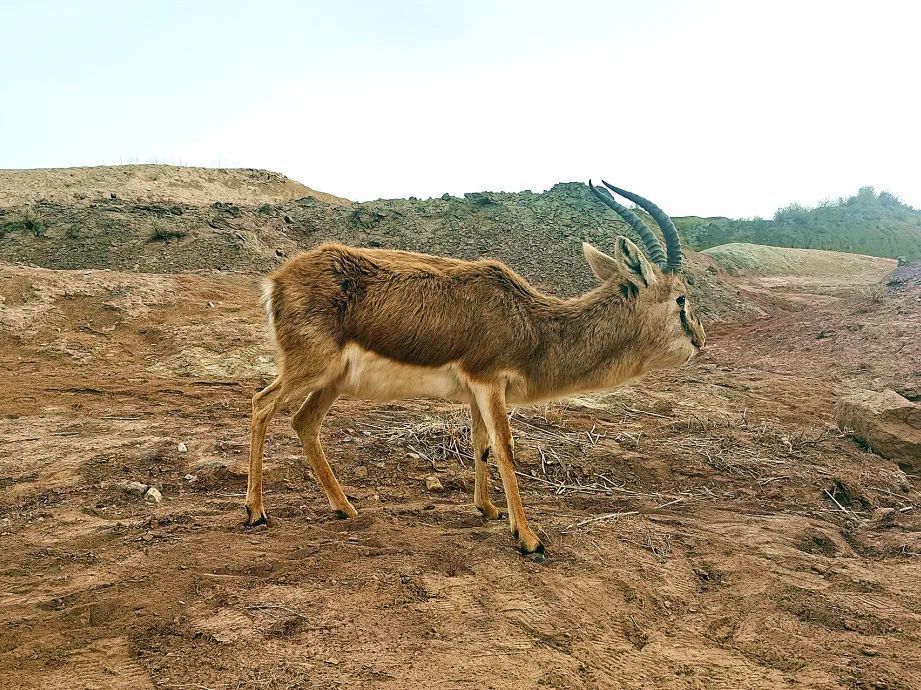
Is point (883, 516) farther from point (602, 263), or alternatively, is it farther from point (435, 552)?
point (435, 552)

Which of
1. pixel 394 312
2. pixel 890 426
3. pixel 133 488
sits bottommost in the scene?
pixel 133 488

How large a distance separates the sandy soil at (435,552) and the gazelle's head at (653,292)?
1.50 m

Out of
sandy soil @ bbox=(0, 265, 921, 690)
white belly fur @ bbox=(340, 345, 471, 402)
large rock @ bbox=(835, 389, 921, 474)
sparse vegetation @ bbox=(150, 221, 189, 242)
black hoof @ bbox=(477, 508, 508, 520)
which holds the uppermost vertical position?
sparse vegetation @ bbox=(150, 221, 189, 242)

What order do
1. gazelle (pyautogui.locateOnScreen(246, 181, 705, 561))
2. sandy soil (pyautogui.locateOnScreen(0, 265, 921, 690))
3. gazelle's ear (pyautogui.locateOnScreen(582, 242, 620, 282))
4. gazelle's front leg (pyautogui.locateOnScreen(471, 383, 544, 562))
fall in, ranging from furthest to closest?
gazelle's ear (pyautogui.locateOnScreen(582, 242, 620, 282)) → gazelle (pyautogui.locateOnScreen(246, 181, 705, 561)) → gazelle's front leg (pyautogui.locateOnScreen(471, 383, 544, 562)) → sandy soil (pyautogui.locateOnScreen(0, 265, 921, 690))

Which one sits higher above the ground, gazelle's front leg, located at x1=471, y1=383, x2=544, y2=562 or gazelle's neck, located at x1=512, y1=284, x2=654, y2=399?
gazelle's neck, located at x1=512, y1=284, x2=654, y2=399

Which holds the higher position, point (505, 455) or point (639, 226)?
point (639, 226)

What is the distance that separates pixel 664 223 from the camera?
6.80 metres

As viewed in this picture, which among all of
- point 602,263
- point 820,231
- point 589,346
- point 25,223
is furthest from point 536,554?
point 820,231

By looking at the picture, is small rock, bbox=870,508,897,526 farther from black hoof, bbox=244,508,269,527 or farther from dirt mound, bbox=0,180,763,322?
dirt mound, bbox=0,180,763,322

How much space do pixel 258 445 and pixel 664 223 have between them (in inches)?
167

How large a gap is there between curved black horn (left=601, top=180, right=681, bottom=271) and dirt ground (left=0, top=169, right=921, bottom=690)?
7.50 ft

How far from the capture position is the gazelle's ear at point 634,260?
6852 mm

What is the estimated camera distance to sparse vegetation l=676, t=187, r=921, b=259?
46.3 metres

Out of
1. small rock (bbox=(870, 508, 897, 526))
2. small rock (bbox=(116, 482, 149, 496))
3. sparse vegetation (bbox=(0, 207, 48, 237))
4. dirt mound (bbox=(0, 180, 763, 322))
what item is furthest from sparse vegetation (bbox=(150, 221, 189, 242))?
small rock (bbox=(870, 508, 897, 526))
